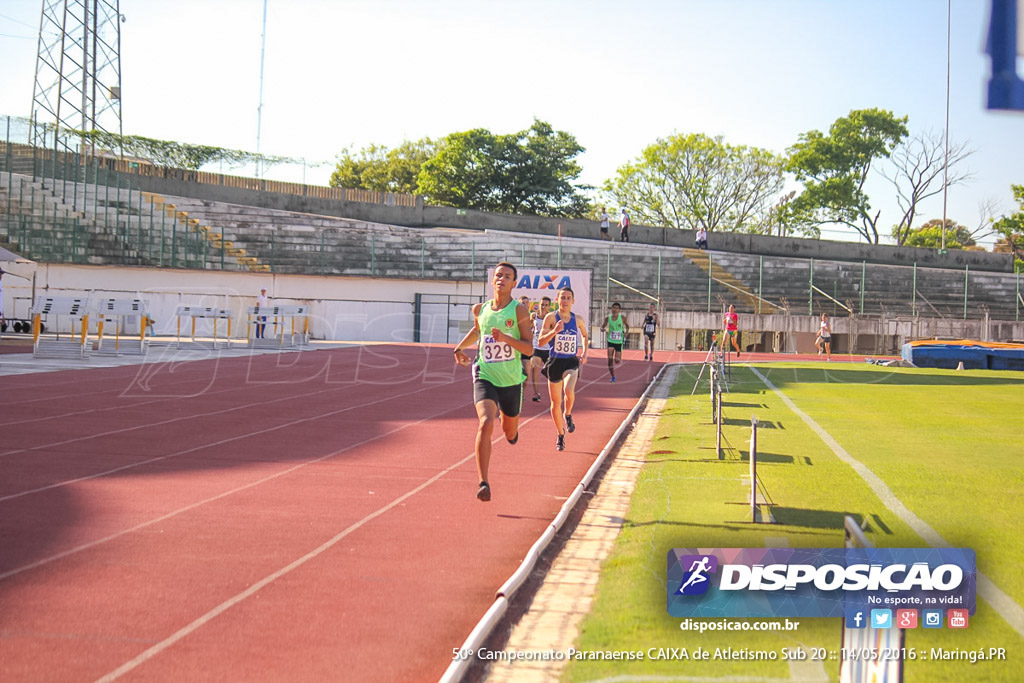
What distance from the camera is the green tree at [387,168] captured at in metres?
75.6

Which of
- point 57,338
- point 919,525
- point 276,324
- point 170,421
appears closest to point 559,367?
point 170,421

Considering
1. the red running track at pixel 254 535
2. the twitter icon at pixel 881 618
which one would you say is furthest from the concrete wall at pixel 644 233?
the twitter icon at pixel 881 618

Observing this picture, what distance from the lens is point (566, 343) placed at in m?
11.9

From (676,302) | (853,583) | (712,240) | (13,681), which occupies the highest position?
(712,240)

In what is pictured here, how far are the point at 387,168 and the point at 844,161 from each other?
3546cm

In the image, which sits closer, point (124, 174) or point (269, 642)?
point (269, 642)

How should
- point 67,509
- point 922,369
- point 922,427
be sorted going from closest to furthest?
point 67,509 < point 922,427 < point 922,369

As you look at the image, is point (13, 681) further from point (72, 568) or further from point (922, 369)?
point (922, 369)

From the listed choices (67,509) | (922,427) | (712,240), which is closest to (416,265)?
(712,240)

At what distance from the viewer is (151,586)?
17.8 ft

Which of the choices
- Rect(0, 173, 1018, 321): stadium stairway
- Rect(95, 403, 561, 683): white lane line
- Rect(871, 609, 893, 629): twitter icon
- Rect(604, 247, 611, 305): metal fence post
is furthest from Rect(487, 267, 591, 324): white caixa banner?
Rect(871, 609, 893, 629): twitter icon

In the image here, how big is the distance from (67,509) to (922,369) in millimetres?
26948

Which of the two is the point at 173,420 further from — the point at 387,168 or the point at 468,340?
the point at 387,168

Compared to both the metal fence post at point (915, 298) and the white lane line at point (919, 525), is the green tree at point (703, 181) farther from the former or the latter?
the white lane line at point (919, 525)
